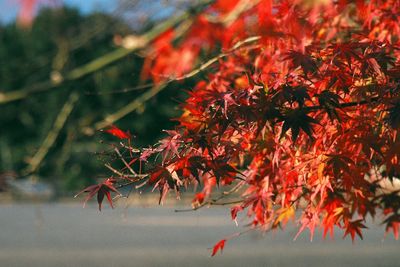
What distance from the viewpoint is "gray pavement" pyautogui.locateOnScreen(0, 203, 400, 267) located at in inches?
420

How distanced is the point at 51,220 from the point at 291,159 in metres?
16.4

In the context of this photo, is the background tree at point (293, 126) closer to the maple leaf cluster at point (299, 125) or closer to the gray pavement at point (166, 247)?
the maple leaf cluster at point (299, 125)

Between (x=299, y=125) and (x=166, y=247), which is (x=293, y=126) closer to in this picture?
(x=299, y=125)

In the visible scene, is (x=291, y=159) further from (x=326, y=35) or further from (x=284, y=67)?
(x=326, y=35)

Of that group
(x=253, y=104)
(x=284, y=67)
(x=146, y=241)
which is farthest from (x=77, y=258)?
(x=253, y=104)

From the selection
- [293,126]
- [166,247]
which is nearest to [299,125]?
[293,126]

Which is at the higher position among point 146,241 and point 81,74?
point 81,74

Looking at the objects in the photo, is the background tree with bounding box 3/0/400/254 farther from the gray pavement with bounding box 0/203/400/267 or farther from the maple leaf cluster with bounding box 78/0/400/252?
the gray pavement with bounding box 0/203/400/267

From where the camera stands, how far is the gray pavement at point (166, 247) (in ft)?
35.0

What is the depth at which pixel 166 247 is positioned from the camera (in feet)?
42.0

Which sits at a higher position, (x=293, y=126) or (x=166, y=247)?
(x=293, y=126)

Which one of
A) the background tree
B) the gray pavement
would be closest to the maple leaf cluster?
the background tree

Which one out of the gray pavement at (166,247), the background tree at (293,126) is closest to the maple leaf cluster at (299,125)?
the background tree at (293,126)

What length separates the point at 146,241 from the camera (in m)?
13.8
